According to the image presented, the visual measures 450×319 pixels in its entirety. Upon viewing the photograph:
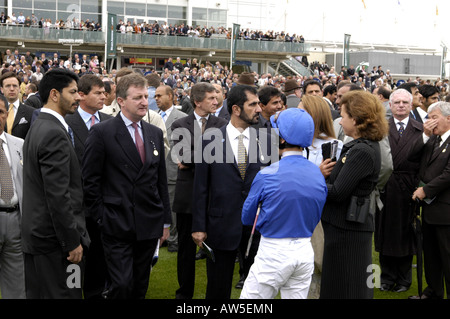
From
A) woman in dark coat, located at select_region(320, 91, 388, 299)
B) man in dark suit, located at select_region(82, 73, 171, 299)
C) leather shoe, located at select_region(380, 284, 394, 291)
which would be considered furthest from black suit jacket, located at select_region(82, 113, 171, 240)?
leather shoe, located at select_region(380, 284, 394, 291)

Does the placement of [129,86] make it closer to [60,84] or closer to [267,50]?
[60,84]

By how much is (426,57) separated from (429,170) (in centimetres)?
5746

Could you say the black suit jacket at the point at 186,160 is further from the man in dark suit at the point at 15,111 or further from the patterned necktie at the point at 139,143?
the man in dark suit at the point at 15,111

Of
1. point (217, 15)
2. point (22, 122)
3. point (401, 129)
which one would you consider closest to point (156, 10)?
point (217, 15)

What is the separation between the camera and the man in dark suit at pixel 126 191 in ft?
15.6

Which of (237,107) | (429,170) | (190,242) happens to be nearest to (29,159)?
(237,107)

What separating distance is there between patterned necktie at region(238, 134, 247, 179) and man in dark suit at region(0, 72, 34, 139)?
11.8 feet

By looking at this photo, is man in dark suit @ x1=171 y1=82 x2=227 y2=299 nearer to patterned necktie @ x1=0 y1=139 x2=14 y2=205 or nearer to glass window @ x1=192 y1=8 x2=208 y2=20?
patterned necktie @ x1=0 y1=139 x2=14 y2=205

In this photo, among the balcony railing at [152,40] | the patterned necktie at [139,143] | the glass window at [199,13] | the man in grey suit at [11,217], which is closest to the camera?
the man in grey suit at [11,217]

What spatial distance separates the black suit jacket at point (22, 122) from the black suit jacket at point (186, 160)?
217 centimetres

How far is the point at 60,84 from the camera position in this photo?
4.52 metres

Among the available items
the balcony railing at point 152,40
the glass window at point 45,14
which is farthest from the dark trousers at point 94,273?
the glass window at point 45,14

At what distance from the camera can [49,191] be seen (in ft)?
13.7

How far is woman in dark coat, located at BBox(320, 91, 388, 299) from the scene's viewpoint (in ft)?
15.1
